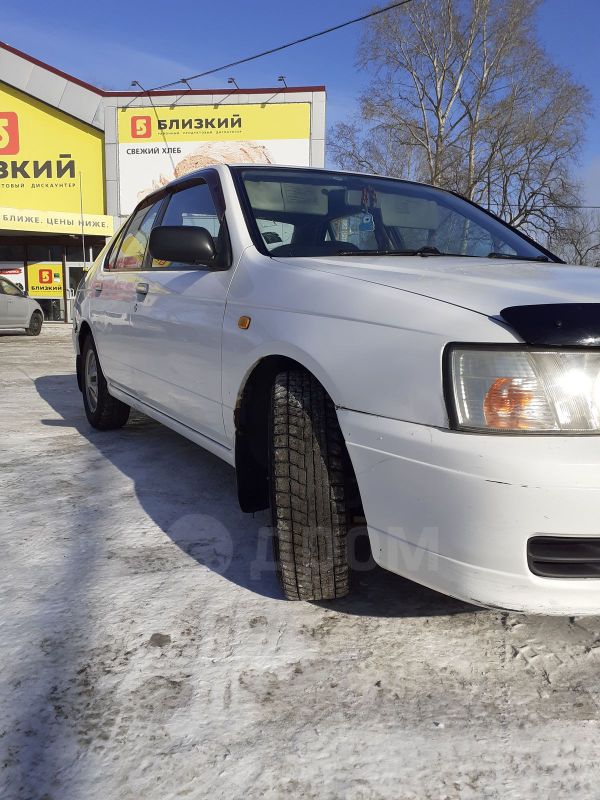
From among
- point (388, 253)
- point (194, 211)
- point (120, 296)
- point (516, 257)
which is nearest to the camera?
point (388, 253)

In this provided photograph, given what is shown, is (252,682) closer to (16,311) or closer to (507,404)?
(507,404)

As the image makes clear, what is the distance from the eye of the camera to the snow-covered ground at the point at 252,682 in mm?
1359

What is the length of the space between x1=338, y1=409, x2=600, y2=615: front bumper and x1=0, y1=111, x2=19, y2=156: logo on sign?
72.6ft

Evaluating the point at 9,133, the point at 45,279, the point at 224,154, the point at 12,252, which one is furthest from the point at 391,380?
the point at 9,133

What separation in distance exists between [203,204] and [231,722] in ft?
7.26

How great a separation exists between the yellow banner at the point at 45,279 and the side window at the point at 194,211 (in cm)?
1778

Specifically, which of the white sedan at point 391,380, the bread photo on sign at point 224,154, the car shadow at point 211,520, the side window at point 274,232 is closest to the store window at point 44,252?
the bread photo on sign at point 224,154

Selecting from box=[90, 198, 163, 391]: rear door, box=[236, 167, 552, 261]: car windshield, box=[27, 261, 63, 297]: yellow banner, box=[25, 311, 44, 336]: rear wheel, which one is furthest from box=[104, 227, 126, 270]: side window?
box=[27, 261, 63, 297]: yellow banner

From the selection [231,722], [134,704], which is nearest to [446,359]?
[231,722]

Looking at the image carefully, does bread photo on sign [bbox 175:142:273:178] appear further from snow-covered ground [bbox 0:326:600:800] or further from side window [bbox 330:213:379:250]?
snow-covered ground [bbox 0:326:600:800]

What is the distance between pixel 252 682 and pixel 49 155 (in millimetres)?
21649

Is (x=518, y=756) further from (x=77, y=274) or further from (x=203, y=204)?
(x=77, y=274)

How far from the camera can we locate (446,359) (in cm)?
156

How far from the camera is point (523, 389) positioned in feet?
4.99
